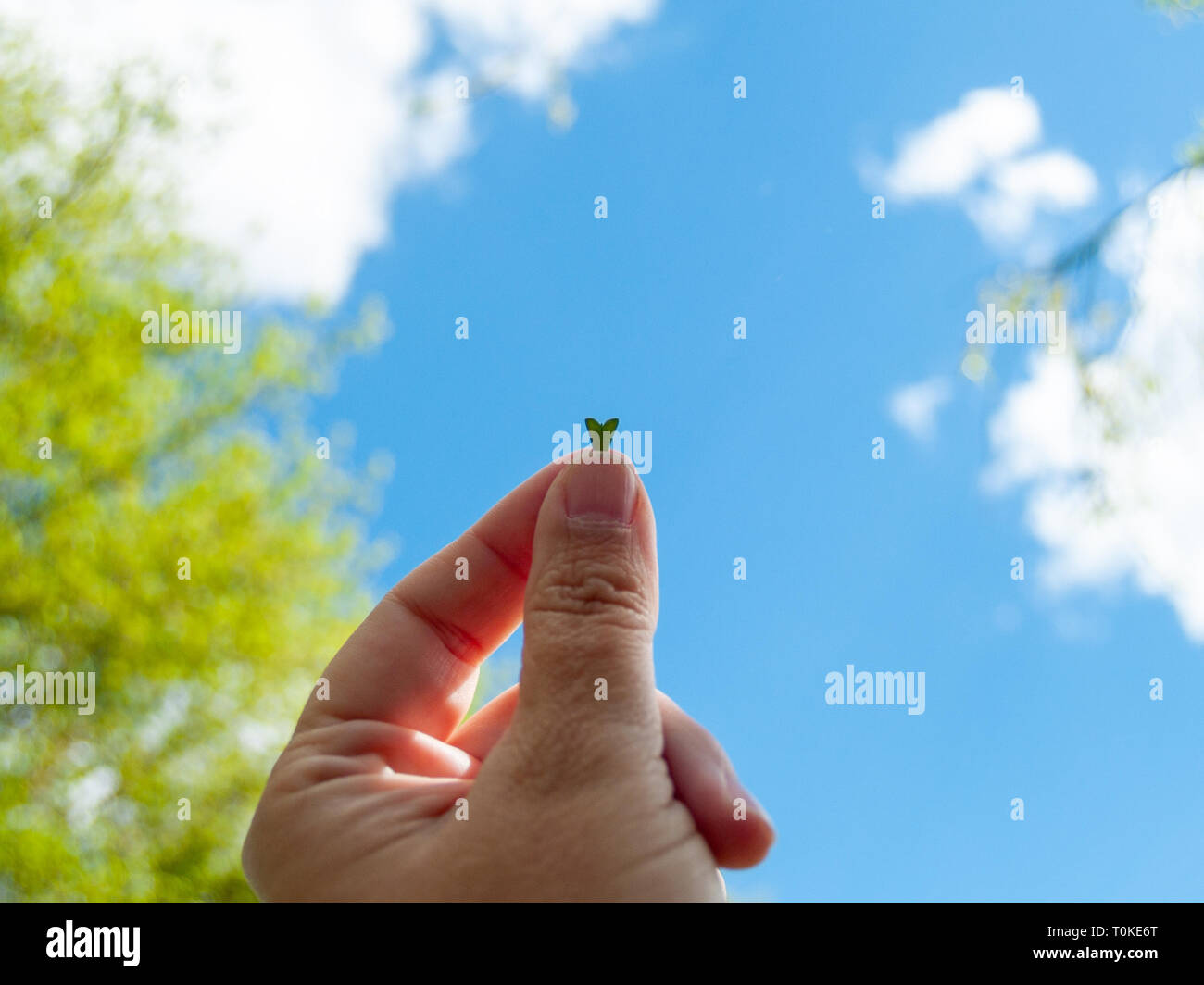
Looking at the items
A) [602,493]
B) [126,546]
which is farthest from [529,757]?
[126,546]

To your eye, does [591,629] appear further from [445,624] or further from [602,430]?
[445,624]

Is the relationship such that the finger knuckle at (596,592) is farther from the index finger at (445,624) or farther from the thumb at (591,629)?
the index finger at (445,624)

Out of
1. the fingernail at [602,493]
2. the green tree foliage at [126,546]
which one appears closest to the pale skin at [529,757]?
the fingernail at [602,493]

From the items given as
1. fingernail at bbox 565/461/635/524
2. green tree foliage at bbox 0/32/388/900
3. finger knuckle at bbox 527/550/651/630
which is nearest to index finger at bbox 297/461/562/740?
fingernail at bbox 565/461/635/524

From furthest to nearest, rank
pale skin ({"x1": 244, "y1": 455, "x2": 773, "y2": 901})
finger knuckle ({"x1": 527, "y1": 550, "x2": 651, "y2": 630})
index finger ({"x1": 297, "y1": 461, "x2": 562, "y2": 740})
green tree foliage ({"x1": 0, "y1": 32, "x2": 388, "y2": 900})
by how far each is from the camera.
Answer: green tree foliage ({"x1": 0, "y1": 32, "x2": 388, "y2": 900}) → index finger ({"x1": 297, "y1": 461, "x2": 562, "y2": 740}) → finger knuckle ({"x1": 527, "y1": 550, "x2": 651, "y2": 630}) → pale skin ({"x1": 244, "y1": 455, "x2": 773, "y2": 901})

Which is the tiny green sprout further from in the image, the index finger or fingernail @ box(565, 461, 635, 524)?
the index finger
